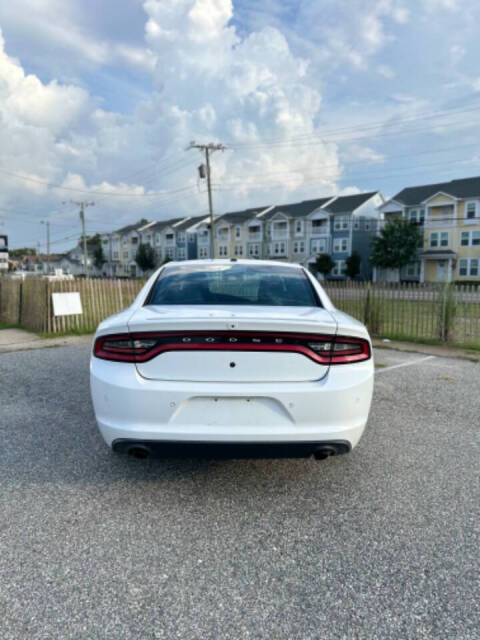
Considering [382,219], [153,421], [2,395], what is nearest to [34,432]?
[2,395]

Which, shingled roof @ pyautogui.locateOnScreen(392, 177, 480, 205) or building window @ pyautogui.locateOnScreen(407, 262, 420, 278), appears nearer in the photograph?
shingled roof @ pyautogui.locateOnScreen(392, 177, 480, 205)

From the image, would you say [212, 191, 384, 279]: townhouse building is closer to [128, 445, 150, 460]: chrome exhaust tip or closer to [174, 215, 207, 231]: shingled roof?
[174, 215, 207, 231]: shingled roof

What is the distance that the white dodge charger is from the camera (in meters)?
2.76

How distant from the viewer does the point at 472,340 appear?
9648 mm

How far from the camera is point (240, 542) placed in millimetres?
2617

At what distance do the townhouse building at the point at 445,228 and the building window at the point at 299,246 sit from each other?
11.6 metres

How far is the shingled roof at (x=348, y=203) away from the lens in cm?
5438

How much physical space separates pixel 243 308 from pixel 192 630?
1927 mm

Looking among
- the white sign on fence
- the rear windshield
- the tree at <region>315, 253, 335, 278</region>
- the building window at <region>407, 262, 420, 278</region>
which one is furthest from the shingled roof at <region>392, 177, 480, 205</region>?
the rear windshield

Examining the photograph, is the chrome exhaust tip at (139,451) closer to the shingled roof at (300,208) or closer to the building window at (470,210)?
the building window at (470,210)

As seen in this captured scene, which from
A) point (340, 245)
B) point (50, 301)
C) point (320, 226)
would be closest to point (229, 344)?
point (50, 301)

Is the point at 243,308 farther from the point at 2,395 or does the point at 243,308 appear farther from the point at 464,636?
the point at 2,395

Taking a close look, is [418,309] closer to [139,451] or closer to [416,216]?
[139,451]

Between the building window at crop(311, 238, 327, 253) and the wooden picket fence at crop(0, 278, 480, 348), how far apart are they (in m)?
44.9
